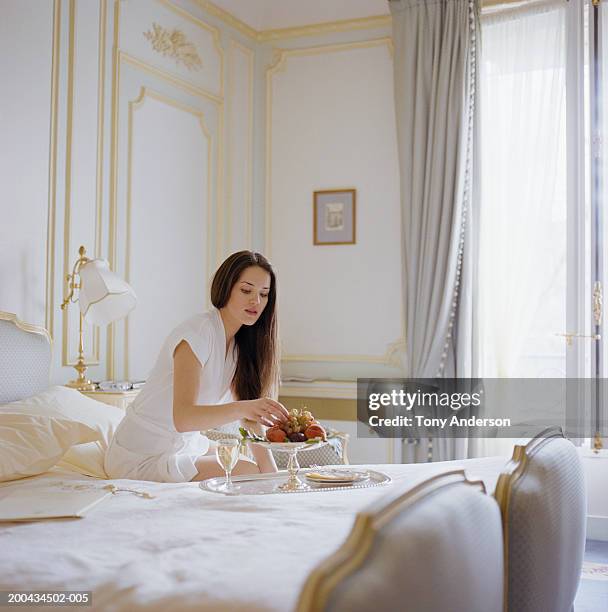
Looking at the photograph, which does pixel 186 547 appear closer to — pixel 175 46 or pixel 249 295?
pixel 249 295

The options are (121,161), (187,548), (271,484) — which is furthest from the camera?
(121,161)

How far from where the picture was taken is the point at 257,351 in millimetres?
2814

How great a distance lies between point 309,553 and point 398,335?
11.4 ft

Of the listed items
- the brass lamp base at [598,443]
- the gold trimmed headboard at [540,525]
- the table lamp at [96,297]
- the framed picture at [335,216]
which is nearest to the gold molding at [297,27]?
the framed picture at [335,216]

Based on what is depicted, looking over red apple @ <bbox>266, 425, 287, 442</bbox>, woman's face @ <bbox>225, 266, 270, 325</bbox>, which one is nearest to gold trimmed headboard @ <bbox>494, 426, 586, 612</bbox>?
red apple @ <bbox>266, 425, 287, 442</bbox>

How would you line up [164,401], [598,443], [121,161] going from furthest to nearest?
[598,443] < [121,161] < [164,401]

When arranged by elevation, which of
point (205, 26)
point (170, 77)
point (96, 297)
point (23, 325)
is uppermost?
point (205, 26)

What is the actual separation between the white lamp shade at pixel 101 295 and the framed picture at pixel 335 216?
6.21ft

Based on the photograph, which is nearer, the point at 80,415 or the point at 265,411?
the point at 265,411

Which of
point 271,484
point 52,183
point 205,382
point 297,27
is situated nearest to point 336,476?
point 271,484

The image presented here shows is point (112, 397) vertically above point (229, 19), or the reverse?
point (229, 19)

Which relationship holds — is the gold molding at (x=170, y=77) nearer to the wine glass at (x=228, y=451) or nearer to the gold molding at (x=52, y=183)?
the gold molding at (x=52, y=183)

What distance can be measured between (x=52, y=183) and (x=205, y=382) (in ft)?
4.88

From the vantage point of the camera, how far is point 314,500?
1982mm
